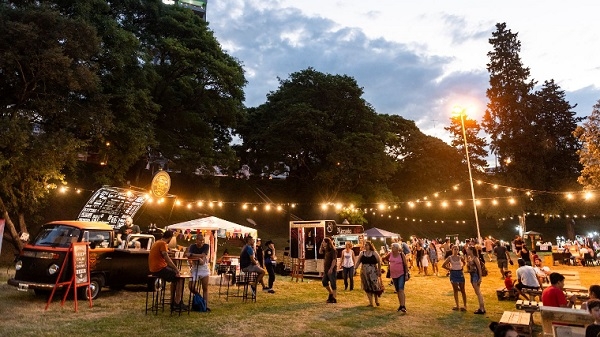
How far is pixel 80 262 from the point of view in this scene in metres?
8.32

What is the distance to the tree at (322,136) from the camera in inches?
1144

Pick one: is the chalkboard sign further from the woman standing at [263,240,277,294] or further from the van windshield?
the woman standing at [263,240,277,294]

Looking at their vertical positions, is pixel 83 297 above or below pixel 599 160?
below

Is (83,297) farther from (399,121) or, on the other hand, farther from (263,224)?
(399,121)

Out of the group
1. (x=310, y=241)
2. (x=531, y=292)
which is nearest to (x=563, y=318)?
(x=531, y=292)

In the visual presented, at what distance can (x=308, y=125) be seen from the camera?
29.0 meters

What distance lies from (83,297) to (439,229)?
4007 cm

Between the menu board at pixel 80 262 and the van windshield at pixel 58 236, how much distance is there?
70cm

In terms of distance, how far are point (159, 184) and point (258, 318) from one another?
36.1ft

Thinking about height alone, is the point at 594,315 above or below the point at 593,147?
below

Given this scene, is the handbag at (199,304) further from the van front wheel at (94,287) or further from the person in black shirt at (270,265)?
the person in black shirt at (270,265)

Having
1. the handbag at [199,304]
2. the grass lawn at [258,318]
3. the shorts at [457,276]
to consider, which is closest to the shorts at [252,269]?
the grass lawn at [258,318]

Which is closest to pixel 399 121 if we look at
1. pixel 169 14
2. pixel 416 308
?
pixel 169 14

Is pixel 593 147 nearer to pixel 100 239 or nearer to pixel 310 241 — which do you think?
pixel 310 241
